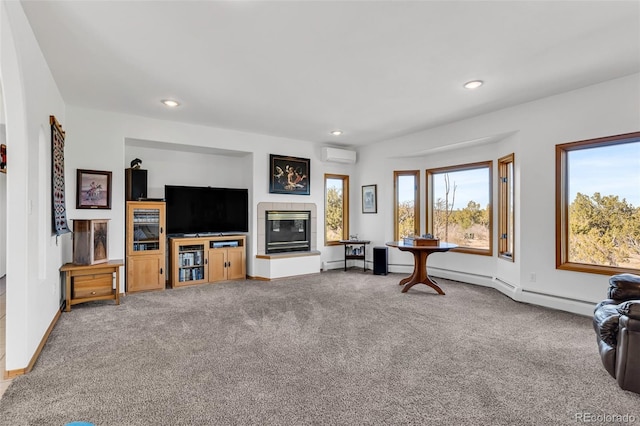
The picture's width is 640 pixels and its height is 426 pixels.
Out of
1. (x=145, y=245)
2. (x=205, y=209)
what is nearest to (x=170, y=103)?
(x=205, y=209)

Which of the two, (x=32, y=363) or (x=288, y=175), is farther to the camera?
(x=288, y=175)

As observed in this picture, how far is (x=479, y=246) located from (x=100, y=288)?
564 cm

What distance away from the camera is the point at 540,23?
2502mm

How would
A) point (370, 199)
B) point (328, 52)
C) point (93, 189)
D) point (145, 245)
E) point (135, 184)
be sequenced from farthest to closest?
1. point (370, 199)
2. point (145, 245)
3. point (135, 184)
4. point (93, 189)
5. point (328, 52)

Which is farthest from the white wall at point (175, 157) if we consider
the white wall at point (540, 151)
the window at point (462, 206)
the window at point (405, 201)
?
the white wall at point (540, 151)

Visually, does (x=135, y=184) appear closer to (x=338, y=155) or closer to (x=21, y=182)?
(x=21, y=182)

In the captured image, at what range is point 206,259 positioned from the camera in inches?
219

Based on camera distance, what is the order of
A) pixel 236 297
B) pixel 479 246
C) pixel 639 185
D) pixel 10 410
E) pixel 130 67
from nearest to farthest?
1. pixel 10 410
2. pixel 130 67
3. pixel 639 185
4. pixel 236 297
5. pixel 479 246

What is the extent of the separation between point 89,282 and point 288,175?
11.5 feet

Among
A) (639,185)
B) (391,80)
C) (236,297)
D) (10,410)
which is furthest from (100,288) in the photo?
(639,185)

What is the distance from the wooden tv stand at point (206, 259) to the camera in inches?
209

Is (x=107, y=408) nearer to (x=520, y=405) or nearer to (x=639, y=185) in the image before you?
(x=520, y=405)

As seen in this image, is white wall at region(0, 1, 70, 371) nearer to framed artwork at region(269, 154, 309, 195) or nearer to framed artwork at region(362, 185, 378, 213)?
framed artwork at region(269, 154, 309, 195)

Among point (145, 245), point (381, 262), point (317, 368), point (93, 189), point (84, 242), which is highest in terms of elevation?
point (93, 189)
